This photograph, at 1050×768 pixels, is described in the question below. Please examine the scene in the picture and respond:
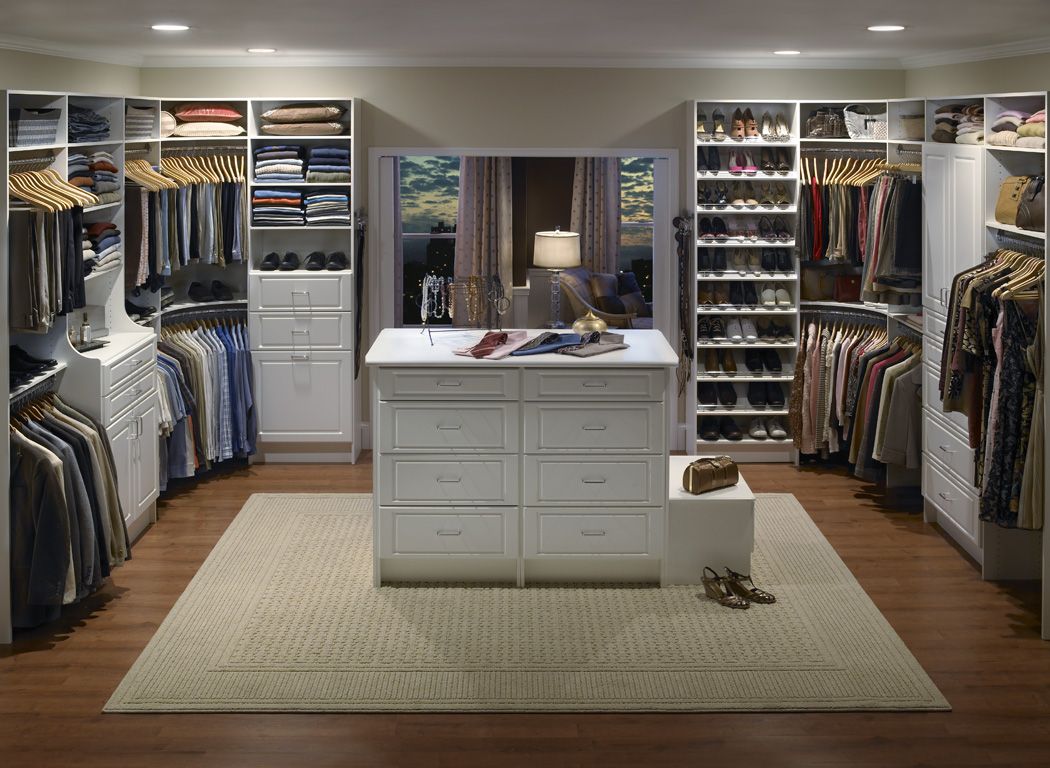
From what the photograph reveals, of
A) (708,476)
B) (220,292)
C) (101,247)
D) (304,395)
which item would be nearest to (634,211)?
(304,395)

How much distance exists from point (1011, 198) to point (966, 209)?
559 millimetres

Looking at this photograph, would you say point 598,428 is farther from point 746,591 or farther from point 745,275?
point 745,275

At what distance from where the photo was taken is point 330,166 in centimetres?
811

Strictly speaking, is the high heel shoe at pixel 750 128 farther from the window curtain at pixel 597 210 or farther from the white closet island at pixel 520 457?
the window curtain at pixel 597 210

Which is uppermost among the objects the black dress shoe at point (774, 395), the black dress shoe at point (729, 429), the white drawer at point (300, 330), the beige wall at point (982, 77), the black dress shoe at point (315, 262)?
the beige wall at point (982, 77)

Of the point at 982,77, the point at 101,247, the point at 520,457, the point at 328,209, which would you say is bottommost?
the point at 520,457

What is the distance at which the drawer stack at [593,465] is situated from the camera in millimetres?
5688

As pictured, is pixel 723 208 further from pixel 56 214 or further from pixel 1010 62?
pixel 56 214

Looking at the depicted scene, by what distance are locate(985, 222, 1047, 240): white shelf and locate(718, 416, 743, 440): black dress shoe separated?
2621 mm

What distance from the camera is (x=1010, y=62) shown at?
6.87 meters

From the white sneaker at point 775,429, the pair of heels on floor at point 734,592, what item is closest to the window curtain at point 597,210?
the white sneaker at point 775,429

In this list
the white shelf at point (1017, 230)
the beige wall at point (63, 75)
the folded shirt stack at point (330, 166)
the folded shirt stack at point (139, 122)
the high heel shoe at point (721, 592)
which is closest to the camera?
the white shelf at point (1017, 230)

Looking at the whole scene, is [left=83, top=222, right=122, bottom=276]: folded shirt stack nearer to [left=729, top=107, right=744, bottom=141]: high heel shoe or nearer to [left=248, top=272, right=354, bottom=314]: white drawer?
[left=248, top=272, right=354, bottom=314]: white drawer

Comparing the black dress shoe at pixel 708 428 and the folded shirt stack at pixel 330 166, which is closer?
the folded shirt stack at pixel 330 166
